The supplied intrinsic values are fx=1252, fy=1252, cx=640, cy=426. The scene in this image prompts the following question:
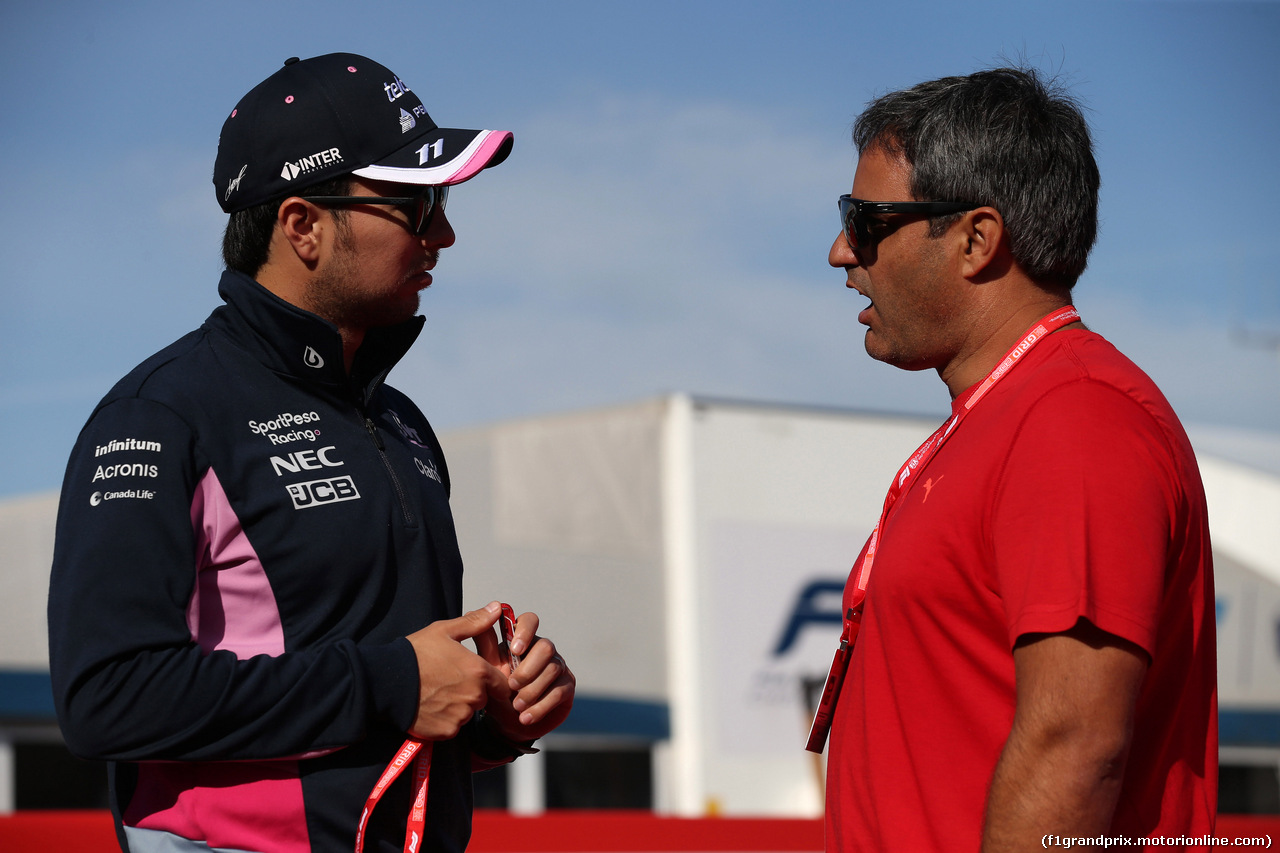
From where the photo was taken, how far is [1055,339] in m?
1.98

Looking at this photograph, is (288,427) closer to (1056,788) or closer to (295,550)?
(295,550)

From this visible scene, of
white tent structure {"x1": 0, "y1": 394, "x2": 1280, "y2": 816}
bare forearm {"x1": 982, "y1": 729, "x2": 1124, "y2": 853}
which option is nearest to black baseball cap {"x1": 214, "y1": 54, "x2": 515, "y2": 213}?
bare forearm {"x1": 982, "y1": 729, "x2": 1124, "y2": 853}

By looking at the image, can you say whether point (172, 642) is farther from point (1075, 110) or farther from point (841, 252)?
point (1075, 110)

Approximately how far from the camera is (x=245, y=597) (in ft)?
6.73

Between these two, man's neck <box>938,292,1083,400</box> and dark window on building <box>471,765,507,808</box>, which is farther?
dark window on building <box>471,765,507,808</box>

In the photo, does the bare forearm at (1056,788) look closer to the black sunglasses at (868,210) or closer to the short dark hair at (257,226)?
the black sunglasses at (868,210)

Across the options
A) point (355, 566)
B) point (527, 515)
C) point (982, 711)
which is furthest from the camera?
point (527, 515)

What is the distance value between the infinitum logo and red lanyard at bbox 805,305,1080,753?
1.18 m

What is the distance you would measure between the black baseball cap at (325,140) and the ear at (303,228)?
0.11 feet

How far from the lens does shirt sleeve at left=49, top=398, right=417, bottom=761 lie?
188 cm

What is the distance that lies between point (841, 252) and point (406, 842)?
1300 mm

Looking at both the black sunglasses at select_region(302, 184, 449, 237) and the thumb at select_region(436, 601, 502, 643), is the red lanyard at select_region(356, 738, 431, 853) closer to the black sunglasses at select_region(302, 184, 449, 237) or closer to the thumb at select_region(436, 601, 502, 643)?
the thumb at select_region(436, 601, 502, 643)

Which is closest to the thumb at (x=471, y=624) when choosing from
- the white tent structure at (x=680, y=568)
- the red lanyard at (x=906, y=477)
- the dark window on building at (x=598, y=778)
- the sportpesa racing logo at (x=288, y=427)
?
the sportpesa racing logo at (x=288, y=427)

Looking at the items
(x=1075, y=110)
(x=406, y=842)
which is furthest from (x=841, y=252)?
(x=406, y=842)
